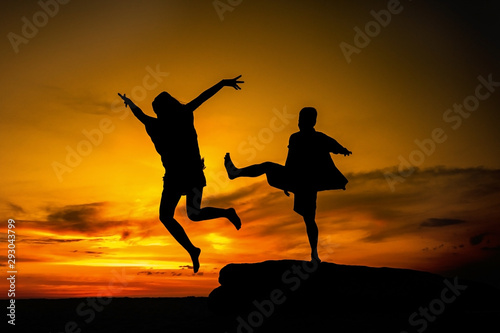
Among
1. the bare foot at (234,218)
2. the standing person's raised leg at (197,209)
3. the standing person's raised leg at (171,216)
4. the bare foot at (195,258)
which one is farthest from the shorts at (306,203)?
the standing person's raised leg at (171,216)

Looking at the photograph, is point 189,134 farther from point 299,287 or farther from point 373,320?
point 373,320

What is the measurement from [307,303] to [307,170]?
2632mm

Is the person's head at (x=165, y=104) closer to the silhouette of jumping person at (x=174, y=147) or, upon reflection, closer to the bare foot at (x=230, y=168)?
the silhouette of jumping person at (x=174, y=147)

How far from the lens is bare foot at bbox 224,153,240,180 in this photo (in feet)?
32.3

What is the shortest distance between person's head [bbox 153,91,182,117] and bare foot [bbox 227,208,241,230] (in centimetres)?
231

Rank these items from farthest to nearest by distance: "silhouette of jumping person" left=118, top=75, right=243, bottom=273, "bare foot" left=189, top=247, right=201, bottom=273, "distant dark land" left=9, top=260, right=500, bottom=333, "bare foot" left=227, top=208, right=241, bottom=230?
"bare foot" left=227, top=208, right=241, bottom=230 < "bare foot" left=189, top=247, right=201, bottom=273 < "silhouette of jumping person" left=118, top=75, right=243, bottom=273 < "distant dark land" left=9, top=260, right=500, bottom=333

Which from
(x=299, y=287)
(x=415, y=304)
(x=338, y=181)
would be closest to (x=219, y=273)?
(x=299, y=287)

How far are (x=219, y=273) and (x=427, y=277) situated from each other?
14.4 ft

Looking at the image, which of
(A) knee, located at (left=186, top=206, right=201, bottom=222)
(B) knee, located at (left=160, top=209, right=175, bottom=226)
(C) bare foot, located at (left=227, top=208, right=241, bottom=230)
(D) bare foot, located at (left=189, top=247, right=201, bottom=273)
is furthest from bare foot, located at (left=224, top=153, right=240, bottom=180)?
(D) bare foot, located at (left=189, top=247, right=201, bottom=273)

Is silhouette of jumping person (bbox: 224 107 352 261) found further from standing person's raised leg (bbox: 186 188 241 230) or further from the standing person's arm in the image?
standing person's raised leg (bbox: 186 188 241 230)

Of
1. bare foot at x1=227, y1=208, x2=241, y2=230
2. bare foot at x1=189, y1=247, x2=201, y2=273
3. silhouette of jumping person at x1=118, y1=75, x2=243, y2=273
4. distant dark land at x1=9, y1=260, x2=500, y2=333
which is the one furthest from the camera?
bare foot at x1=227, y1=208, x2=241, y2=230

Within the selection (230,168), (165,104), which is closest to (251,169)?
(230,168)

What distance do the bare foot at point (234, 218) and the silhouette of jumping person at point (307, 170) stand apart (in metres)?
0.70

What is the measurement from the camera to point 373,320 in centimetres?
865
